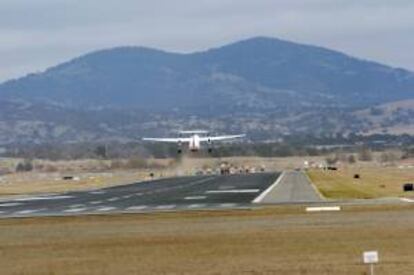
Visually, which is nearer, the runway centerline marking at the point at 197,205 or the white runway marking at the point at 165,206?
the runway centerline marking at the point at 197,205

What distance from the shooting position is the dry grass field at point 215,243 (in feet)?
107

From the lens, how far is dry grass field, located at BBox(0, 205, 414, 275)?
32.7 metres

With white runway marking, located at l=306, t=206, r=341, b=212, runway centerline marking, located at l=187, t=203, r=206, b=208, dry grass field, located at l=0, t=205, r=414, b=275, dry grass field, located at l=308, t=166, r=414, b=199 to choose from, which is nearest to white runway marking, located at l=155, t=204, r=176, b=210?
runway centerline marking, located at l=187, t=203, r=206, b=208

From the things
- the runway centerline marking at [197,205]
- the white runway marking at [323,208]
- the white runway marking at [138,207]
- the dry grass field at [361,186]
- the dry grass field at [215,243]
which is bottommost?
the dry grass field at [215,243]

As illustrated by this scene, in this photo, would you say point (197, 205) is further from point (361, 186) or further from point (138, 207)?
point (361, 186)

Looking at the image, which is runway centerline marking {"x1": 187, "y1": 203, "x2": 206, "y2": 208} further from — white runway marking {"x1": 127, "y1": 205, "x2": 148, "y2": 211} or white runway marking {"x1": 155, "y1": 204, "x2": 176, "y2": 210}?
white runway marking {"x1": 127, "y1": 205, "x2": 148, "y2": 211}

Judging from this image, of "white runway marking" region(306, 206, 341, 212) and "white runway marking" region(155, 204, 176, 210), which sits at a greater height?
"white runway marking" region(155, 204, 176, 210)

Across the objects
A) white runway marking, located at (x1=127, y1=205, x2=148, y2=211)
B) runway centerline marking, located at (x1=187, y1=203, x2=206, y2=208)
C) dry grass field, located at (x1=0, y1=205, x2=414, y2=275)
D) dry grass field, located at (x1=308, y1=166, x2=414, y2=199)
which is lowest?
dry grass field, located at (x1=0, y1=205, x2=414, y2=275)

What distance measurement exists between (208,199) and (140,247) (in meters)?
40.9

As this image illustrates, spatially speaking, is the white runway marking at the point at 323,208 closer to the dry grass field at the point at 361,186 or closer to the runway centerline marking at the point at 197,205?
the runway centerline marking at the point at 197,205

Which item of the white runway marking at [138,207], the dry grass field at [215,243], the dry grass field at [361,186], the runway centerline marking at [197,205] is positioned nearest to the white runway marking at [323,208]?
the dry grass field at [215,243]

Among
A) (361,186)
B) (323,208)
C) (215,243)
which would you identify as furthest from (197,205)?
(361,186)

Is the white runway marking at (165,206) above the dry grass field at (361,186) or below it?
below

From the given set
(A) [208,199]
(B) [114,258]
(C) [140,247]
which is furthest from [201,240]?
(A) [208,199]
